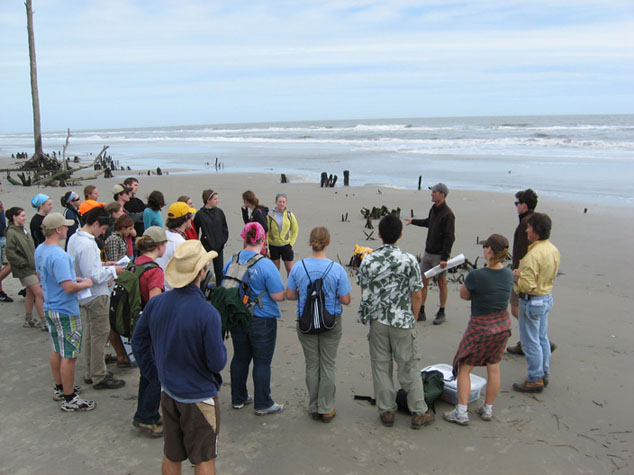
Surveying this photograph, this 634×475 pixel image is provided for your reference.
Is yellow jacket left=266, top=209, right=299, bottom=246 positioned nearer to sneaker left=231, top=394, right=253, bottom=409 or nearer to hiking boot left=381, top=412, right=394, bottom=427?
sneaker left=231, top=394, right=253, bottom=409

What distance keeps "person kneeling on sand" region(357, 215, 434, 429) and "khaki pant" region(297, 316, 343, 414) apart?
31cm

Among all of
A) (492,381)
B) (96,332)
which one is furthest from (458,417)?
(96,332)

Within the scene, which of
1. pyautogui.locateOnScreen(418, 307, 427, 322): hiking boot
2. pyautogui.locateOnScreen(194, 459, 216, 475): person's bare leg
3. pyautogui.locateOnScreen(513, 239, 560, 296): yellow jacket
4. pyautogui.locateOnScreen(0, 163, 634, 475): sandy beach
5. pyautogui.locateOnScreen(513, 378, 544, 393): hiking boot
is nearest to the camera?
pyautogui.locateOnScreen(194, 459, 216, 475): person's bare leg

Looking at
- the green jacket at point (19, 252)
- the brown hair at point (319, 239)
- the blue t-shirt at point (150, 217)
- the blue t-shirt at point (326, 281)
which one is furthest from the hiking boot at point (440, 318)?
the green jacket at point (19, 252)

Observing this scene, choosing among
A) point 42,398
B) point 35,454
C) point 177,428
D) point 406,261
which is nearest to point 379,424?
point 406,261

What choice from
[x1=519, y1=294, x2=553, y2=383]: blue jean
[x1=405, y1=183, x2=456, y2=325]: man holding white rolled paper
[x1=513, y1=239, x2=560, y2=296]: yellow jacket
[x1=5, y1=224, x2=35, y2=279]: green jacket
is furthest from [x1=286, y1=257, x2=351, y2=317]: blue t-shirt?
[x1=5, y1=224, x2=35, y2=279]: green jacket

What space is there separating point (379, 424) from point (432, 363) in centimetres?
150

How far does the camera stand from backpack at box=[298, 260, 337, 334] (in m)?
3.98

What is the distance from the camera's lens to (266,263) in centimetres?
408

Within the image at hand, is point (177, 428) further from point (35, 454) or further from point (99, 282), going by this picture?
point (99, 282)

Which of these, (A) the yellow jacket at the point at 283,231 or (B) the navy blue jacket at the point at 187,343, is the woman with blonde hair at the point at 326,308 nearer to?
(B) the navy blue jacket at the point at 187,343

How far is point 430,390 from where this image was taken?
447 centimetres

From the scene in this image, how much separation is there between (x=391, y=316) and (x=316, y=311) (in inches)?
24.2

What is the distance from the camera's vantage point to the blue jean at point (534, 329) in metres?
4.62
